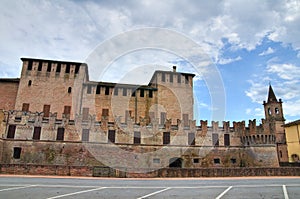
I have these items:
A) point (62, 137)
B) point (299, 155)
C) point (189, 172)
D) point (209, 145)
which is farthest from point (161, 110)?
point (299, 155)

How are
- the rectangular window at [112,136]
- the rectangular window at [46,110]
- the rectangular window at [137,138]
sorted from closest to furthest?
the rectangular window at [112,136] → the rectangular window at [137,138] → the rectangular window at [46,110]

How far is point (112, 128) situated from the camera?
26.5 m

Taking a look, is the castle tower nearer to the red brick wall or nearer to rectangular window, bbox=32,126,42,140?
rectangular window, bbox=32,126,42,140

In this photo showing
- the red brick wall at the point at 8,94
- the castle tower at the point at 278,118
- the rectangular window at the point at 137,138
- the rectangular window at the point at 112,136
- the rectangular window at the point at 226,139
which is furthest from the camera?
the castle tower at the point at 278,118

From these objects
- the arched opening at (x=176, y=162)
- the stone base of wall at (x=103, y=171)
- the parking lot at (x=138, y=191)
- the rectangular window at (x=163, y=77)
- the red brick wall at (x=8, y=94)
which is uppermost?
the rectangular window at (x=163, y=77)

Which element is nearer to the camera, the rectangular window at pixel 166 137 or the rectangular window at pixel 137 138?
the rectangular window at pixel 137 138

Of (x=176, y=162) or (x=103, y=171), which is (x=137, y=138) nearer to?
(x=176, y=162)

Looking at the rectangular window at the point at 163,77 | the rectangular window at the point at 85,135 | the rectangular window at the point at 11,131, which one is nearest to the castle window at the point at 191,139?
the rectangular window at the point at 163,77

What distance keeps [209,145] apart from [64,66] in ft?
72.8

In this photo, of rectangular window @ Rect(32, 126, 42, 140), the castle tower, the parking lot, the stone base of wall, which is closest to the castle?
rectangular window @ Rect(32, 126, 42, 140)

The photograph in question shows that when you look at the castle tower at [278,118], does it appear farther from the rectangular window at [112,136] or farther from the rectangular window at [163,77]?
the rectangular window at [112,136]

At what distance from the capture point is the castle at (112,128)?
2450cm

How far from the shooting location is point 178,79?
35.6m

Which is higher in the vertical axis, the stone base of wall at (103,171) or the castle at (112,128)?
the castle at (112,128)
